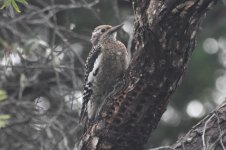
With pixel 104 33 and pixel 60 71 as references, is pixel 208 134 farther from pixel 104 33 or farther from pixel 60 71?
pixel 60 71

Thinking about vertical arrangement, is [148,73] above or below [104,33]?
below

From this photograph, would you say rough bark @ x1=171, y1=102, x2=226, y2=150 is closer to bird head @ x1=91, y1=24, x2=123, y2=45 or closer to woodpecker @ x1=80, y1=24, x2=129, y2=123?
woodpecker @ x1=80, y1=24, x2=129, y2=123

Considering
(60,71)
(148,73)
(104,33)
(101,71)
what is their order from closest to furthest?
(148,73), (101,71), (104,33), (60,71)

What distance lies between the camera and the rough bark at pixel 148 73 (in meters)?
3.48

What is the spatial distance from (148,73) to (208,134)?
20.8 inches

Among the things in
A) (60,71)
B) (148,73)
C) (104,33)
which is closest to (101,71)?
(104,33)

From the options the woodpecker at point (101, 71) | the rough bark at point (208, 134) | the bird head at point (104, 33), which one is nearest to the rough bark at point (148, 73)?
the rough bark at point (208, 134)

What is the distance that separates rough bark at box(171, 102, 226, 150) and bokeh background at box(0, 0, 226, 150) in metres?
0.89

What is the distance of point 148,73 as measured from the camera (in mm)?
3635

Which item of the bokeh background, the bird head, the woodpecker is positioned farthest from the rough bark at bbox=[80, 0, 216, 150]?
the bird head

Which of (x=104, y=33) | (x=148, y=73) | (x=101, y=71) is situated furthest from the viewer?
(x=104, y=33)

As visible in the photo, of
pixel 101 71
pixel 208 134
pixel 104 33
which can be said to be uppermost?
pixel 104 33

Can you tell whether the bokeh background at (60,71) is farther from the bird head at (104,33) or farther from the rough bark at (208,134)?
the rough bark at (208,134)

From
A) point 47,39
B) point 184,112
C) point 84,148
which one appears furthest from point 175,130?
point 84,148
